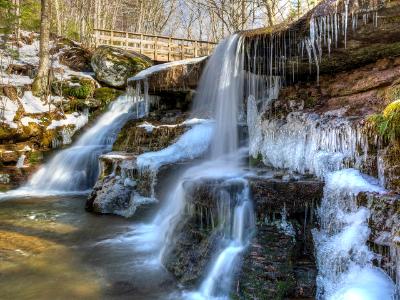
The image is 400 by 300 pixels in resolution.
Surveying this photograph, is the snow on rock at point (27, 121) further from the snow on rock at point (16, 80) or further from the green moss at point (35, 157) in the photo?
the snow on rock at point (16, 80)

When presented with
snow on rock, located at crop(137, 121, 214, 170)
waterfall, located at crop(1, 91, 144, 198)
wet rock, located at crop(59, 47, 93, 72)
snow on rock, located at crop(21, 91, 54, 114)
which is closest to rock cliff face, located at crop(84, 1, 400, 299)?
snow on rock, located at crop(137, 121, 214, 170)

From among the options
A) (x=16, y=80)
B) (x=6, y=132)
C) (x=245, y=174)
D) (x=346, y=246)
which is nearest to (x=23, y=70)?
(x=16, y=80)

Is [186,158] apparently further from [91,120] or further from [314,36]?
[91,120]

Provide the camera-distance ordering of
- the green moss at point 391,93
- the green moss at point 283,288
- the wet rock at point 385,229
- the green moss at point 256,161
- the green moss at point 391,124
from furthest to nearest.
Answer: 1. the green moss at point 256,161
2. the green moss at point 391,93
3. the green moss at point 391,124
4. the green moss at point 283,288
5. the wet rock at point 385,229

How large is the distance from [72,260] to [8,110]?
893 centimetres

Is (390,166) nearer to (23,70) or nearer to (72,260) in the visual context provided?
(72,260)

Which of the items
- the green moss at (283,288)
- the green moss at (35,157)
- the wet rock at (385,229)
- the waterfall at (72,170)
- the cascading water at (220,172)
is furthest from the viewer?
the green moss at (35,157)

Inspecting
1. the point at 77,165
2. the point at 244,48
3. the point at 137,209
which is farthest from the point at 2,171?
the point at 244,48

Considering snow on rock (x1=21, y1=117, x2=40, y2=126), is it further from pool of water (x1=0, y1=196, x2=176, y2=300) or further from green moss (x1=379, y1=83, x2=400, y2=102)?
green moss (x1=379, y1=83, x2=400, y2=102)

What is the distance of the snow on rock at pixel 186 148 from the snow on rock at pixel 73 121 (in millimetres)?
5318

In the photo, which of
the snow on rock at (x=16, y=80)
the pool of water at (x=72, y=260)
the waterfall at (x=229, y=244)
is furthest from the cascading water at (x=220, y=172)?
the snow on rock at (x=16, y=80)

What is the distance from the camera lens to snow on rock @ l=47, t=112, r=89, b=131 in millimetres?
13252

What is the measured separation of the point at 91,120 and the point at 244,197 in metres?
10.0

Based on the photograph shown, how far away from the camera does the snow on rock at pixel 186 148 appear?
8.92 meters
